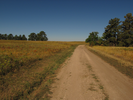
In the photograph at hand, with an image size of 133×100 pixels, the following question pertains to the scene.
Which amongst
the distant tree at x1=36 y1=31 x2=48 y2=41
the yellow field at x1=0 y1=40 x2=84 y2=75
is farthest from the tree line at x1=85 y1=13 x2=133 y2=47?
the distant tree at x1=36 y1=31 x2=48 y2=41

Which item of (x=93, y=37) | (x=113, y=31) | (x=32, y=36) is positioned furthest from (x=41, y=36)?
(x=113, y=31)

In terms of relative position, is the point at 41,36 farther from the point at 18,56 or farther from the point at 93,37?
the point at 18,56

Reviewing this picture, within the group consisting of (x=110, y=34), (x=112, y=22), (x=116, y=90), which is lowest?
(x=116, y=90)

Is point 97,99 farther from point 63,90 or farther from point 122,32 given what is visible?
point 122,32

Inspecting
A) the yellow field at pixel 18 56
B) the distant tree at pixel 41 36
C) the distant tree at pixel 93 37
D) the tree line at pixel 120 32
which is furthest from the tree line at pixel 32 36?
the yellow field at pixel 18 56

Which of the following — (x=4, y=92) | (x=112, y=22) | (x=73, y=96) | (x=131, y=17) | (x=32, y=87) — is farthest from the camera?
(x=112, y=22)

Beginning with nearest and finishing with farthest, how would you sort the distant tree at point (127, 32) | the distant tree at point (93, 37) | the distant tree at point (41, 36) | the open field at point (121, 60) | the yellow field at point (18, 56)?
the yellow field at point (18, 56)
the open field at point (121, 60)
the distant tree at point (127, 32)
the distant tree at point (93, 37)
the distant tree at point (41, 36)

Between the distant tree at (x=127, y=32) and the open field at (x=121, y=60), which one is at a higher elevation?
the distant tree at (x=127, y=32)

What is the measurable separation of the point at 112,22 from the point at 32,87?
188 feet

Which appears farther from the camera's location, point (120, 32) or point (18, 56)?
point (120, 32)

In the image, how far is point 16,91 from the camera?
354 centimetres

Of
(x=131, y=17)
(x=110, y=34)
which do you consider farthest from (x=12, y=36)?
(x=131, y=17)

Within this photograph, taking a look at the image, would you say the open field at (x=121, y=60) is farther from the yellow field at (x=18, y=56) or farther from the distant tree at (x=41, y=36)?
the distant tree at (x=41, y=36)

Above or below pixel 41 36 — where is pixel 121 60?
below
